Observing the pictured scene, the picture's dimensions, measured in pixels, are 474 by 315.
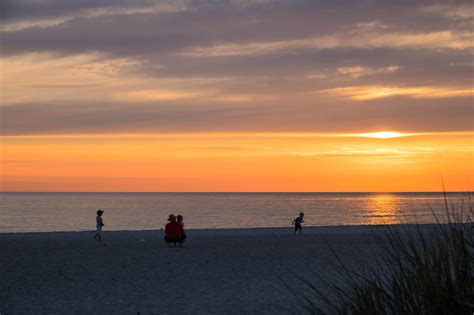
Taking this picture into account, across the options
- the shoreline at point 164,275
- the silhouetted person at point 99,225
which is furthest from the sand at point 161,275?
the silhouetted person at point 99,225

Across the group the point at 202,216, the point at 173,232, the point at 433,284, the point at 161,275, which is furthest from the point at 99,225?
the point at 202,216

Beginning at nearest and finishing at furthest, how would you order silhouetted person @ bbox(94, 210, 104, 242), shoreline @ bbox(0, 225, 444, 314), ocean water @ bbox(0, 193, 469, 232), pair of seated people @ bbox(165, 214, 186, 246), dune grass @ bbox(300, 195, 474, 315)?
dune grass @ bbox(300, 195, 474, 315) < shoreline @ bbox(0, 225, 444, 314) < pair of seated people @ bbox(165, 214, 186, 246) < silhouetted person @ bbox(94, 210, 104, 242) < ocean water @ bbox(0, 193, 469, 232)

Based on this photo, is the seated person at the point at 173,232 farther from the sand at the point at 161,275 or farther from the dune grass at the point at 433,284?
the dune grass at the point at 433,284

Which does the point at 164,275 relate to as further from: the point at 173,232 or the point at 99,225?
the point at 99,225

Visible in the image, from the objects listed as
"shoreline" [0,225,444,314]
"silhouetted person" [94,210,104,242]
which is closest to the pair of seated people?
"shoreline" [0,225,444,314]

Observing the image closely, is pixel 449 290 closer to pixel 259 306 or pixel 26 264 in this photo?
pixel 259 306

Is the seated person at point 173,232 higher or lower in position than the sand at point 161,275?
higher

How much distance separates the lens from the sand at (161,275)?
11711 millimetres

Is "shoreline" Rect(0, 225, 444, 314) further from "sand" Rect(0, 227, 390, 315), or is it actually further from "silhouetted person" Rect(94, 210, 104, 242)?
"silhouetted person" Rect(94, 210, 104, 242)

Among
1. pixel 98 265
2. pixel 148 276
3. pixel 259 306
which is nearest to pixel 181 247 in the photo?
pixel 98 265

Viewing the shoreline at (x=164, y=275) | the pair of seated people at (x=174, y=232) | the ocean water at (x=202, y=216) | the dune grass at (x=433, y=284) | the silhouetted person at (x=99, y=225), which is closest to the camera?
the dune grass at (x=433, y=284)

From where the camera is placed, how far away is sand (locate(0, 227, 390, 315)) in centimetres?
1171

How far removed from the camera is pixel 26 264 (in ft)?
60.7

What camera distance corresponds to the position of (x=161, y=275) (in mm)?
15930
